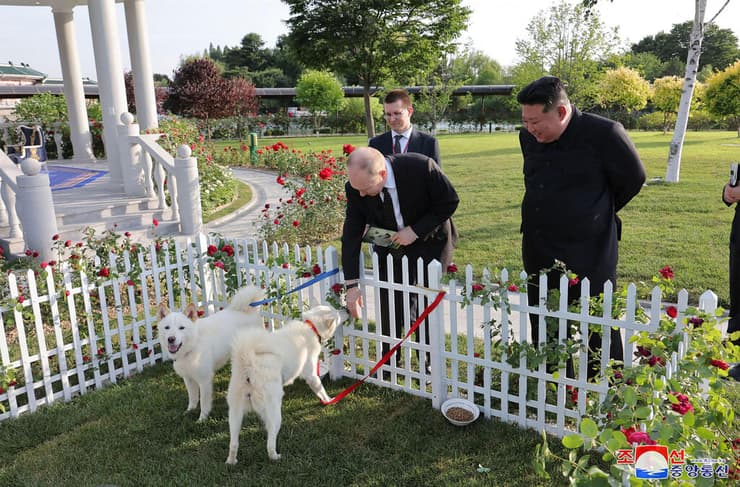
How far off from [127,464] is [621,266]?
5937 mm

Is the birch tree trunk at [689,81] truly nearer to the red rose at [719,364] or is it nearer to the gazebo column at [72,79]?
the red rose at [719,364]

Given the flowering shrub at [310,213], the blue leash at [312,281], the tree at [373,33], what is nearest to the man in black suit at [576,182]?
the blue leash at [312,281]

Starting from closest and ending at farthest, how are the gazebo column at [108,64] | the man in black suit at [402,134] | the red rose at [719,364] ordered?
the red rose at [719,364] < the man in black suit at [402,134] < the gazebo column at [108,64]

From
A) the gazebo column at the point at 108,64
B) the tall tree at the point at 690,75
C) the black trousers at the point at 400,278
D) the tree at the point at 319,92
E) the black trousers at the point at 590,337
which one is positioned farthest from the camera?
the tree at the point at 319,92

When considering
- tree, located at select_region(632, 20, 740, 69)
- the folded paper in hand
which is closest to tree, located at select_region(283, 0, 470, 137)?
the folded paper in hand

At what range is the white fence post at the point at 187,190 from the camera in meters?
8.18

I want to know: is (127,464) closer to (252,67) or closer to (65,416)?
(65,416)

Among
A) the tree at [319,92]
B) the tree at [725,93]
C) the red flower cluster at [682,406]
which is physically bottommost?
the red flower cluster at [682,406]

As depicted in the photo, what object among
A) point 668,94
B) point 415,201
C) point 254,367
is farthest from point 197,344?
point 668,94

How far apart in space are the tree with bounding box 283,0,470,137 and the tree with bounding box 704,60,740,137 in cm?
1652

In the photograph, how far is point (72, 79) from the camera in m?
14.2

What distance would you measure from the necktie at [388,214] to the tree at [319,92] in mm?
37645

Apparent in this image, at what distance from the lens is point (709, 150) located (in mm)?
20469

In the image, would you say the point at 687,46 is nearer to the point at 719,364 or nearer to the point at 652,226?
the point at 652,226
